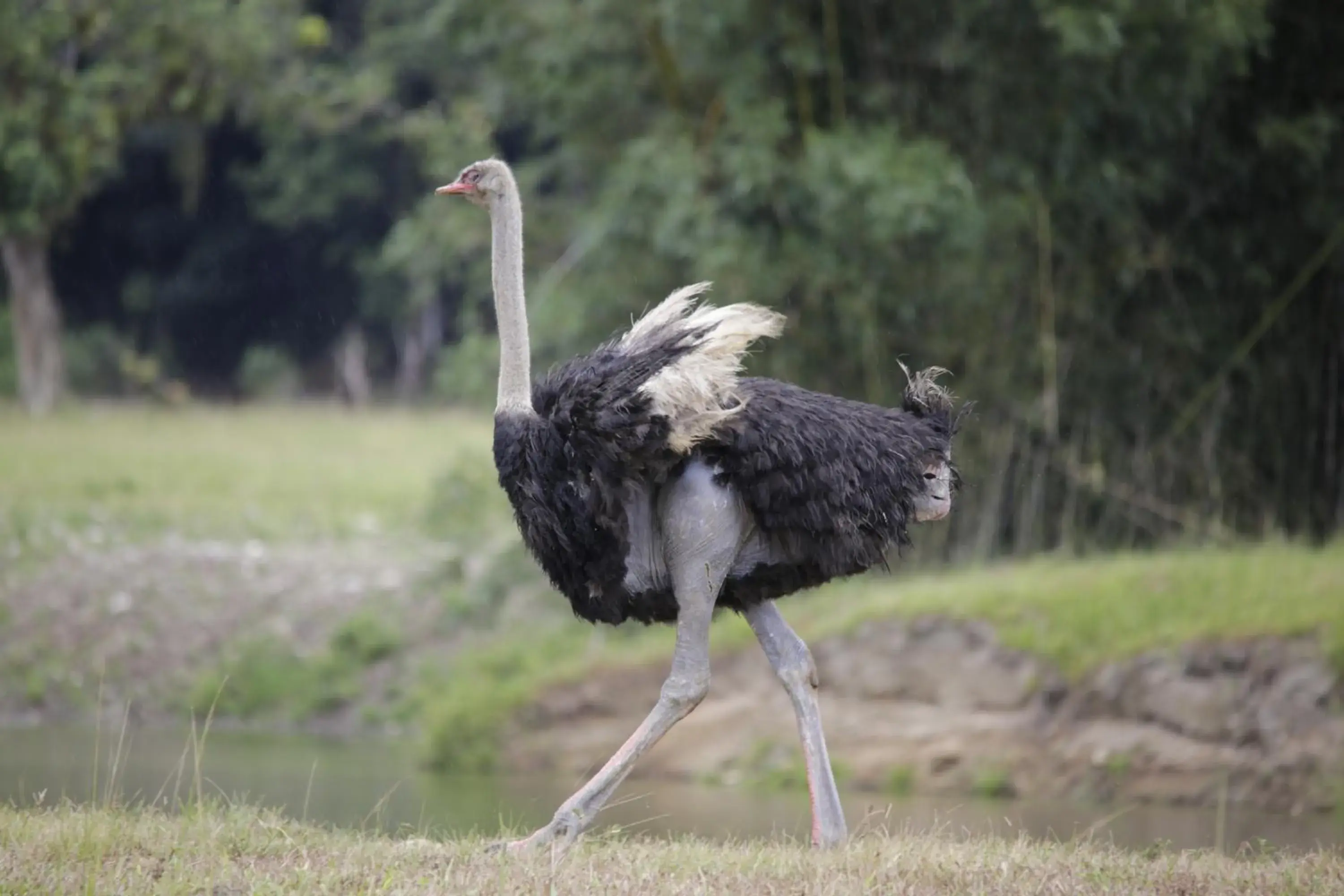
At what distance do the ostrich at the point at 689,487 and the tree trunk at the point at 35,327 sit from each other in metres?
19.8

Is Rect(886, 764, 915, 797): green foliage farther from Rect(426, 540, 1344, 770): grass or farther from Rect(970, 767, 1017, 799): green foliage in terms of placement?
Rect(426, 540, 1344, 770): grass

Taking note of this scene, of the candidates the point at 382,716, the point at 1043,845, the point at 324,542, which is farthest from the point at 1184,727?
the point at 324,542

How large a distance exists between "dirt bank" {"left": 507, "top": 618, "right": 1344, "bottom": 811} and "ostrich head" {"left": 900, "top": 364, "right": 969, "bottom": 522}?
14.0 feet

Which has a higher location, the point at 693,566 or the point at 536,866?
the point at 693,566

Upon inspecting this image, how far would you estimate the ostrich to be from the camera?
6207 mm

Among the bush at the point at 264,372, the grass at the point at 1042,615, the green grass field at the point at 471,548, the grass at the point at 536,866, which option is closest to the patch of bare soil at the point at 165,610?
the green grass field at the point at 471,548

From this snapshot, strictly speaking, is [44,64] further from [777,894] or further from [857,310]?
[777,894]

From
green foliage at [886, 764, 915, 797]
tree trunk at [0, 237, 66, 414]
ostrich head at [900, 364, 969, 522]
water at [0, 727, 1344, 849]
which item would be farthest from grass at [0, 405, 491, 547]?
ostrich head at [900, 364, 969, 522]

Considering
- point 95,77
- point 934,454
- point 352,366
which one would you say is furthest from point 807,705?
point 352,366

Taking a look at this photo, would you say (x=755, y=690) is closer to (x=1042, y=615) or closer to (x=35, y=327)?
(x=1042, y=615)

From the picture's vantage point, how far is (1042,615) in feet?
38.1

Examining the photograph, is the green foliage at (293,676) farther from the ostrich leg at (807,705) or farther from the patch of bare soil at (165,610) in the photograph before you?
the ostrich leg at (807,705)

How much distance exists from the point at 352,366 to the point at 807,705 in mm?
27955

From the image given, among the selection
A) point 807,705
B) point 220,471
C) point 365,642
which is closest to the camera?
point 807,705
